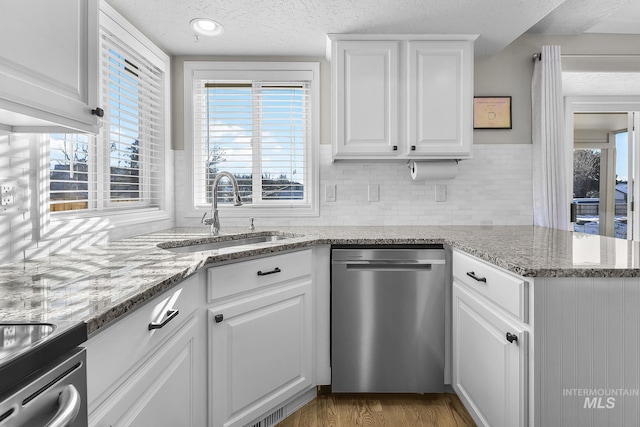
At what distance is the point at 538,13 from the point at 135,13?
91.4 inches

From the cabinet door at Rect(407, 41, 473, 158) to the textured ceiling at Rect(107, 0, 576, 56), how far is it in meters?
0.12

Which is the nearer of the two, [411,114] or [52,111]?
[52,111]

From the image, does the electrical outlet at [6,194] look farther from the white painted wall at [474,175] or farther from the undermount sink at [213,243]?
the white painted wall at [474,175]

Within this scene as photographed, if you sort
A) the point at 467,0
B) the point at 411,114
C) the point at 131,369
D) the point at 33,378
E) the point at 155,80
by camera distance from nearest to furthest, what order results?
the point at 33,378 → the point at 131,369 → the point at 467,0 → the point at 411,114 → the point at 155,80

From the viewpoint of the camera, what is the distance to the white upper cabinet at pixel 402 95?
2.42 m

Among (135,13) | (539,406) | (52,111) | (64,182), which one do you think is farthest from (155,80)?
(539,406)

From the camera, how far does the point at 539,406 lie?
1261mm

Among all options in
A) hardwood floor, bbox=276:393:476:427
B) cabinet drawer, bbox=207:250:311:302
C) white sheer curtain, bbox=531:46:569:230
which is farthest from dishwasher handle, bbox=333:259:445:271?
white sheer curtain, bbox=531:46:569:230

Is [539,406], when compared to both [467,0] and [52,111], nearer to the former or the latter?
[52,111]

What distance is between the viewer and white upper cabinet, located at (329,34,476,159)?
7.93 ft

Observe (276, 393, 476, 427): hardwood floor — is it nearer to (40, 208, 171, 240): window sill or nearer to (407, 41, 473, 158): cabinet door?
(40, 208, 171, 240): window sill

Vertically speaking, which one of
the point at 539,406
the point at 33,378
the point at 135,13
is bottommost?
the point at 539,406

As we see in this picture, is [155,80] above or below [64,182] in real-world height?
above

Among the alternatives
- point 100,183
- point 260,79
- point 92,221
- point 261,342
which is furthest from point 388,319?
point 260,79
